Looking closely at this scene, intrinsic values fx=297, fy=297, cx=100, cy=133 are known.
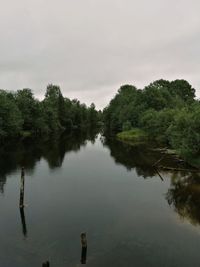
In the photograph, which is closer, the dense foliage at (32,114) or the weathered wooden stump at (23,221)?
the weathered wooden stump at (23,221)

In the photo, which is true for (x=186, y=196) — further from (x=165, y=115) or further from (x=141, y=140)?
Answer: (x=141, y=140)

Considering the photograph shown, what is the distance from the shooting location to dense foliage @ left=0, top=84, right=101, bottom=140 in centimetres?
9112

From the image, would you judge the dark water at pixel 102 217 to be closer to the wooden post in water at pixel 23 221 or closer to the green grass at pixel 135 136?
the wooden post in water at pixel 23 221

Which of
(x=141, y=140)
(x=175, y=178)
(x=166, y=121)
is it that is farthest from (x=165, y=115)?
(x=175, y=178)

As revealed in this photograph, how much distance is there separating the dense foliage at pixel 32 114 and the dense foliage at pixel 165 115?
2570 cm

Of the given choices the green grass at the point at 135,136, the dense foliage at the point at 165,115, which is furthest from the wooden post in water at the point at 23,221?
the green grass at the point at 135,136

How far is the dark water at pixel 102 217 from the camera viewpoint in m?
22.9

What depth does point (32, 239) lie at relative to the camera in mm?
25516

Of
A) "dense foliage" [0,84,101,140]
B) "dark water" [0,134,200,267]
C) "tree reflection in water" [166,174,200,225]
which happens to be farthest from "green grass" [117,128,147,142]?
"tree reflection in water" [166,174,200,225]

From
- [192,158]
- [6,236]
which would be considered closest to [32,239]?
[6,236]

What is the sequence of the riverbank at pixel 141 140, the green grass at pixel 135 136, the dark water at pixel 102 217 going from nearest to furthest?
the dark water at pixel 102 217 < the riverbank at pixel 141 140 < the green grass at pixel 135 136

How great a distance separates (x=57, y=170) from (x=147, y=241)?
31.3 m

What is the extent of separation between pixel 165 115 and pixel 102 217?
58.5 meters

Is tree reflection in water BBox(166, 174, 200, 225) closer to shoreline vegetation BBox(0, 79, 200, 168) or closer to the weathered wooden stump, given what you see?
shoreline vegetation BBox(0, 79, 200, 168)
